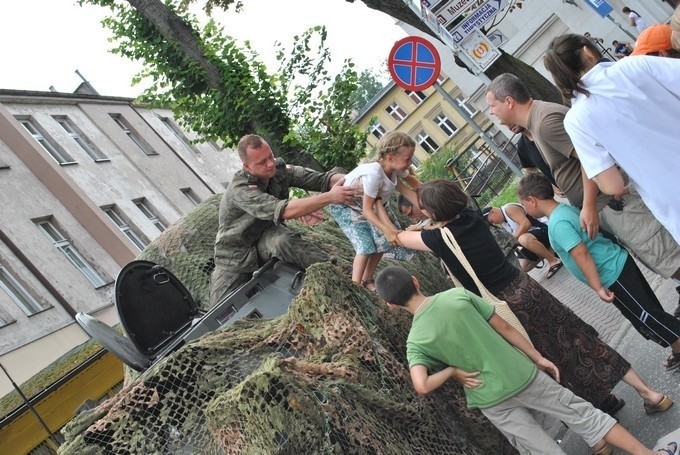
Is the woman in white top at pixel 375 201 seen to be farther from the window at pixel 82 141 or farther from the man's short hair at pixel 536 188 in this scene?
the window at pixel 82 141

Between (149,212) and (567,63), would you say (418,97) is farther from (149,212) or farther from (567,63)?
(567,63)

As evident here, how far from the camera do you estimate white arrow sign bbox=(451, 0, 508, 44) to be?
9164 mm

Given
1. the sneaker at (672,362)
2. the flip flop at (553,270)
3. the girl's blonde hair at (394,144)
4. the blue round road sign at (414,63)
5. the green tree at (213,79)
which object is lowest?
the flip flop at (553,270)

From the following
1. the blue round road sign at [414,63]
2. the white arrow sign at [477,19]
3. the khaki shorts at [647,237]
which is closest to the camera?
the khaki shorts at [647,237]

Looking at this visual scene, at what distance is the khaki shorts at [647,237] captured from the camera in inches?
187

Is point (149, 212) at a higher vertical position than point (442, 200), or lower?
higher

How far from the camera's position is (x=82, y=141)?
29375 millimetres

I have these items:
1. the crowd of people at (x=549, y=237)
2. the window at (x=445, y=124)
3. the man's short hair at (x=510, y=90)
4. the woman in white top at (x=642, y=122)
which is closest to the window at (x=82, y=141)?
the crowd of people at (x=549, y=237)

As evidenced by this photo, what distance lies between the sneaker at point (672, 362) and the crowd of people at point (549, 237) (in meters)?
0.03

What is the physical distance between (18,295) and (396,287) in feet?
64.5

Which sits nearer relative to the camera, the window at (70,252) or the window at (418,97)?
the window at (70,252)

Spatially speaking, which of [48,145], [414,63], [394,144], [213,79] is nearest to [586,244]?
[394,144]

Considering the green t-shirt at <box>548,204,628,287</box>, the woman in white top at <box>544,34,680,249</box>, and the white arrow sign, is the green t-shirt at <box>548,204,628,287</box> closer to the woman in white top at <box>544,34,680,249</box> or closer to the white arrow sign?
the woman in white top at <box>544,34,680,249</box>

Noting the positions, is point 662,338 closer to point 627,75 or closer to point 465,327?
point 465,327
